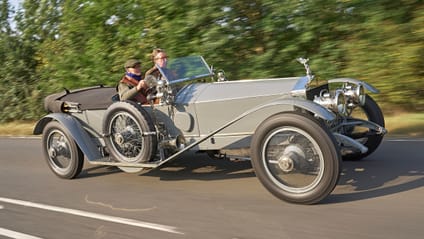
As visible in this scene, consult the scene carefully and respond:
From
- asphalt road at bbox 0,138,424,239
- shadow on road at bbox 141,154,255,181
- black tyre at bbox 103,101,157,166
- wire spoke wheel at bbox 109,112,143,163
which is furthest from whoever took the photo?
shadow on road at bbox 141,154,255,181

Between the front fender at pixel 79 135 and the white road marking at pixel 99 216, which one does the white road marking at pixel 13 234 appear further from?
the front fender at pixel 79 135

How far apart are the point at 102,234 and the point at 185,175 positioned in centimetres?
210

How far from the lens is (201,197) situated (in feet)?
16.8

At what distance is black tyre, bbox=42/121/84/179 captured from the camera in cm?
642

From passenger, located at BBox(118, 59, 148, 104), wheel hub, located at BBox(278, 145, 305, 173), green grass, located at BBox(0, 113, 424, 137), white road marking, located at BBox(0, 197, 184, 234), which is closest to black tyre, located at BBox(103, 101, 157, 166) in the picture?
passenger, located at BBox(118, 59, 148, 104)

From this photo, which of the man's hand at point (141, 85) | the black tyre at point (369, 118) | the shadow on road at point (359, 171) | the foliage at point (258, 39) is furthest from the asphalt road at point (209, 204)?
the foliage at point (258, 39)

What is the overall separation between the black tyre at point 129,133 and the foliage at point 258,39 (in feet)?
18.4

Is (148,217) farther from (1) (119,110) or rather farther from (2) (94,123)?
(2) (94,123)

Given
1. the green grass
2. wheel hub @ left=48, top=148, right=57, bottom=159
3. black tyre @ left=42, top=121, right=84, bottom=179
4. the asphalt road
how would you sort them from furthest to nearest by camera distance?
the green grass → wheel hub @ left=48, top=148, right=57, bottom=159 → black tyre @ left=42, top=121, right=84, bottom=179 → the asphalt road

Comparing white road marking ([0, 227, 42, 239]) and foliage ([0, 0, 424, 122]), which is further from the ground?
foliage ([0, 0, 424, 122])

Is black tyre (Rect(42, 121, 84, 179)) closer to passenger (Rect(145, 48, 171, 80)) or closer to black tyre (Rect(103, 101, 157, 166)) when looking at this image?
black tyre (Rect(103, 101, 157, 166))

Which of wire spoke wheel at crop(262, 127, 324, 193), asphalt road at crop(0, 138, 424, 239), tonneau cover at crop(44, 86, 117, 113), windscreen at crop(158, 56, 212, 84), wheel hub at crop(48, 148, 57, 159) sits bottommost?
asphalt road at crop(0, 138, 424, 239)

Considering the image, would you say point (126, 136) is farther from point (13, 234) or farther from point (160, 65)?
point (13, 234)

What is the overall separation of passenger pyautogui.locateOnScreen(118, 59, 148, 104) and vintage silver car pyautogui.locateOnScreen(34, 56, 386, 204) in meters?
0.15
